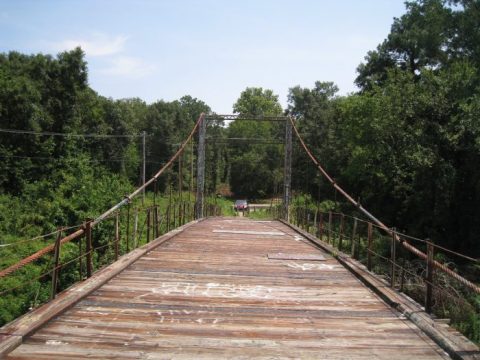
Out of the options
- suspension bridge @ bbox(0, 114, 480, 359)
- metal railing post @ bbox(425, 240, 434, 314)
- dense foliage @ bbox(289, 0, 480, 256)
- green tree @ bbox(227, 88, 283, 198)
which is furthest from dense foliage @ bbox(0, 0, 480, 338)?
metal railing post @ bbox(425, 240, 434, 314)

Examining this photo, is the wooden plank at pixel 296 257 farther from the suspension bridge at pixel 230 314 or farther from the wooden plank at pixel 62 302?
the wooden plank at pixel 62 302

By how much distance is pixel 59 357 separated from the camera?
3203mm

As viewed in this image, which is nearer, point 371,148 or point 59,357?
point 59,357

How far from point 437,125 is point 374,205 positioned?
19.7 ft

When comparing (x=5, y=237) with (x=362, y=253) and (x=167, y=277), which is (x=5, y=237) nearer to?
(x=362, y=253)

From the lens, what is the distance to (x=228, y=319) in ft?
13.7

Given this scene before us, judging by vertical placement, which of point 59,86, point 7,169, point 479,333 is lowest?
point 479,333

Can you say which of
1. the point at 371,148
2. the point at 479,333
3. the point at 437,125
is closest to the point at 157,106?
the point at 371,148

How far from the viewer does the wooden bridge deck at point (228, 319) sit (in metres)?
3.43

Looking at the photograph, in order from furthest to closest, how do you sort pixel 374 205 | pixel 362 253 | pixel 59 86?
pixel 59 86, pixel 374 205, pixel 362 253

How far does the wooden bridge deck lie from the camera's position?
343 centimetres

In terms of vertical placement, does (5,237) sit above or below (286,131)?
below

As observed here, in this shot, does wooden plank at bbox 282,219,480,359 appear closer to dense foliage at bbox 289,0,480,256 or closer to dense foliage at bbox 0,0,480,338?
dense foliage at bbox 0,0,480,338

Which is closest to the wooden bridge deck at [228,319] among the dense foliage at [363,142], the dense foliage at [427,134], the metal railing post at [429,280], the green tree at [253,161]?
the metal railing post at [429,280]
